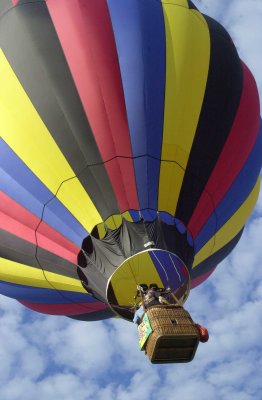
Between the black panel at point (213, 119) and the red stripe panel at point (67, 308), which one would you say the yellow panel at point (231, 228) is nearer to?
the black panel at point (213, 119)

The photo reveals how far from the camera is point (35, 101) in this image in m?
7.36

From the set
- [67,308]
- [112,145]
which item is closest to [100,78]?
[112,145]

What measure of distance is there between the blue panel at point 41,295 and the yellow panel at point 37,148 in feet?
4.76

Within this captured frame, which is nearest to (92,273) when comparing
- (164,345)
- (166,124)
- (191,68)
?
(164,345)

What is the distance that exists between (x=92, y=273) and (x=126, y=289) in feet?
2.40

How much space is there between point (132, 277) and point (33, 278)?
1349 millimetres

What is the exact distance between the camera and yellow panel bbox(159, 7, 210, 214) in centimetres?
732

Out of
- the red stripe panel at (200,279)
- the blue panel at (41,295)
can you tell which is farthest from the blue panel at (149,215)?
the red stripe panel at (200,279)

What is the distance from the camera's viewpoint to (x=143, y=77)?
24.6 ft

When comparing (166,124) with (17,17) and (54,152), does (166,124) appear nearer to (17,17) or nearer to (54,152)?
(54,152)

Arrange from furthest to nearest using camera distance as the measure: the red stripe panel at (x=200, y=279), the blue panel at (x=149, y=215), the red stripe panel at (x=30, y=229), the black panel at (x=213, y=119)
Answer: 1. the red stripe panel at (x=200, y=279)
2. the black panel at (x=213, y=119)
3. the red stripe panel at (x=30, y=229)
4. the blue panel at (x=149, y=215)

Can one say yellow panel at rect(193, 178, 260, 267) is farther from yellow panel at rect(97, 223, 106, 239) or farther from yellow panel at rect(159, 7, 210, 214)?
yellow panel at rect(97, 223, 106, 239)

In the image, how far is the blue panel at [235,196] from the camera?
25.8ft

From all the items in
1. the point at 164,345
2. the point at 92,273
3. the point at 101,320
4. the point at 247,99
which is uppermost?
the point at 247,99
